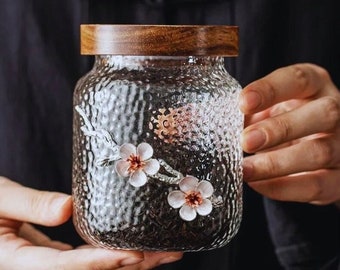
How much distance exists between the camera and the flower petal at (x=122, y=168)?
2.14 feet

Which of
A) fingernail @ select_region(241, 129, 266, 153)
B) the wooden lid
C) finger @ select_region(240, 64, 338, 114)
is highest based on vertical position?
the wooden lid

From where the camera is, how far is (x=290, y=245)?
109cm

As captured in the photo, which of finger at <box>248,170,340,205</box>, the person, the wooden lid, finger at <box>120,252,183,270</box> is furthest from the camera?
the person

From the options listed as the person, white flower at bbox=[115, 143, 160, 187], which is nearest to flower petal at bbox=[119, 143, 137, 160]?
white flower at bbox=[115, 143, 160, 187]

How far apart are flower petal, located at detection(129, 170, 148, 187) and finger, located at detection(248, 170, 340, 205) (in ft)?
0.87

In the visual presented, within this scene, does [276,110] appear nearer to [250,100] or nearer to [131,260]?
[250,100]

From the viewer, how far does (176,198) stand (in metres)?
0.65

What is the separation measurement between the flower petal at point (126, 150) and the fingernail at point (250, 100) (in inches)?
5.2

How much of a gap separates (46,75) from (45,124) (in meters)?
0.07

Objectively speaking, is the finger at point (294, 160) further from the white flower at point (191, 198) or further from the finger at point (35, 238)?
the finger at point (35, 238)

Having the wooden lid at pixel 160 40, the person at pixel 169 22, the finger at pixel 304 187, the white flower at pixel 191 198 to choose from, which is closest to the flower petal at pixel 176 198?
the white flower at pixel 191 198

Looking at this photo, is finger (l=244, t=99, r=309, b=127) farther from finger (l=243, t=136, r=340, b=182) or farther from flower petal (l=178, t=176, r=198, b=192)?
flower petal (l=178, t=176, r=198, b=192)

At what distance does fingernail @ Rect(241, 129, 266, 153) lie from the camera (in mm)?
758

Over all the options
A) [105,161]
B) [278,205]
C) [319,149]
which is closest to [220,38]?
[105,161]
